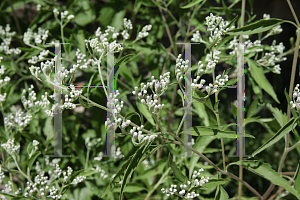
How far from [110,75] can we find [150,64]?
50 centimetres

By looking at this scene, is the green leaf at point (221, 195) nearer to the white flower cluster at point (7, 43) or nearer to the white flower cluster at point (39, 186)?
the white flower cluster at point (39, 186)

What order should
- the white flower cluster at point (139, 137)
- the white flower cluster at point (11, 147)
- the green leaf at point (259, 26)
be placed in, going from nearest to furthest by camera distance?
the white flower cluster at point (139, 137) < the green leaf at point (259, 26) < the white flower cluster at point (11, 147)

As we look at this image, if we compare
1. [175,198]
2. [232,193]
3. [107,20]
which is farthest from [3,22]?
[232,193]

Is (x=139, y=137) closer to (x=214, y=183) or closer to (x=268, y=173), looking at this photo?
(x=214, y=183)

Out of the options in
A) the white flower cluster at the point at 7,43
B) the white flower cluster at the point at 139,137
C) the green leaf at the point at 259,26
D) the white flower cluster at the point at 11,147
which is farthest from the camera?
the white flower cluster at the point at 7,43

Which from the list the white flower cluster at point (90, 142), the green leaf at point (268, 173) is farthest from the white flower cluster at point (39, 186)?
the green leaf at point (268, 173)

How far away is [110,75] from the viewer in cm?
76

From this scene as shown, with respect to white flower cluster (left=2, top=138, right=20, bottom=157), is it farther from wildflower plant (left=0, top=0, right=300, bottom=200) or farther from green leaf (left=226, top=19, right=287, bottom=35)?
green leaf (left=226, top=19, right=287, bottom=35)

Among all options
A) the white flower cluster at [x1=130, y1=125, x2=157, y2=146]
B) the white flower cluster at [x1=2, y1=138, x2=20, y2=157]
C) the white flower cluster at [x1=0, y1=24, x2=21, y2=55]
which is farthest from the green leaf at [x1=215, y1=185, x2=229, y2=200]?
the white flower cluster at [x1=0, y1=24, x2=21, y2=55]

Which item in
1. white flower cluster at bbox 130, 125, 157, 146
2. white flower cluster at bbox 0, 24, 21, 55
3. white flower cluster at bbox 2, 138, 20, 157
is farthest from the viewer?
white flower cluster at bbox 0, 24, 21, 55

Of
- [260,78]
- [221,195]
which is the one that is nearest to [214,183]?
[221,195]

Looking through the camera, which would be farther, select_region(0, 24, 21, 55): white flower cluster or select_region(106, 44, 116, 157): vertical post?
select_region(0, 24, 21, 55): white flower cluster

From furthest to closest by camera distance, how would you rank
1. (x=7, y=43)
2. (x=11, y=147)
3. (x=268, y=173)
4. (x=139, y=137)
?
(x=7, y=43), (x=11, y=147), (x=268, y=173), (x=139, y=137)

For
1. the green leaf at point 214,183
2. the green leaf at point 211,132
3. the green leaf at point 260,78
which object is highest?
the green leaf at point 260,78
